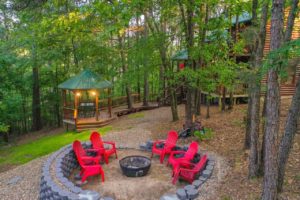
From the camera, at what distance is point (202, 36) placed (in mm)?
9000

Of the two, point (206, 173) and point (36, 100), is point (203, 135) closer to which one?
point (206, 173)

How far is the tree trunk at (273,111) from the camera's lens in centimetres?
353

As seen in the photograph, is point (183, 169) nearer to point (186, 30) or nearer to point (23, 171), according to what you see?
point (23, 171)

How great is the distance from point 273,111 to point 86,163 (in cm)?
548

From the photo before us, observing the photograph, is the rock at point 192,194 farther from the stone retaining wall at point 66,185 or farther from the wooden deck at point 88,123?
the wooden deck at point 88,123

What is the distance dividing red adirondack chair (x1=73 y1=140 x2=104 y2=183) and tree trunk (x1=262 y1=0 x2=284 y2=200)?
13.9ft

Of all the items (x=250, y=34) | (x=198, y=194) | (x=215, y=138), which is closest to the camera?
(x=198, y=194)

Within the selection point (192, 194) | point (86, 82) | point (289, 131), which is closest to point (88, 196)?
point (192, 194)

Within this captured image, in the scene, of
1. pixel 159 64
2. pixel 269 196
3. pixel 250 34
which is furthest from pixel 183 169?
pixel 159 64

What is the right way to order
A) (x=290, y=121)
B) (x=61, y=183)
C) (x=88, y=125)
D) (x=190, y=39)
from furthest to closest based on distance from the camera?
(x=88, y=125)
(x=190, y=39)
(x=61, y=183)
(x=290, y=121)

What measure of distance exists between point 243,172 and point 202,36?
17.6 feet

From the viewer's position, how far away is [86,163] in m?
7.12

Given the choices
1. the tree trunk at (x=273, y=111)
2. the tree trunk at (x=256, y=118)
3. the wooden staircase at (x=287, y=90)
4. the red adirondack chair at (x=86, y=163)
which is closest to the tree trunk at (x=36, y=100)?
the red adirondack chair at (x=86, y=163)

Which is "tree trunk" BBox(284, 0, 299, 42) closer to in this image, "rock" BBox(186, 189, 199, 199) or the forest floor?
the forest floor
